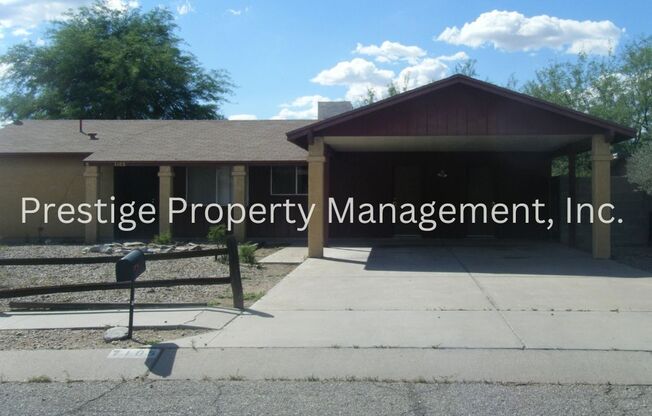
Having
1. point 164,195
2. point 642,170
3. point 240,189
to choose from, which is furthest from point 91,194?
point 642,170

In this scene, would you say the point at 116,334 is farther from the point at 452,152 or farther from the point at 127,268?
the point at 452,152

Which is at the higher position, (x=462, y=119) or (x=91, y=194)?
(x=462, y=119)

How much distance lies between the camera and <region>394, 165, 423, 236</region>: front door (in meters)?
20.5

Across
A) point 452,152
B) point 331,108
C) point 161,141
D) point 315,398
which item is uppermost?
point 331,108

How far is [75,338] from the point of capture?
757 cm

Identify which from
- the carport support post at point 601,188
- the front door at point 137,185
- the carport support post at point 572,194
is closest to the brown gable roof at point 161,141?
the front door at point 137,185

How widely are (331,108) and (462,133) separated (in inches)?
391

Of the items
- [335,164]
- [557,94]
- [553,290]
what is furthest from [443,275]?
[557,94]

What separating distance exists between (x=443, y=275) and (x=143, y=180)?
13313mm

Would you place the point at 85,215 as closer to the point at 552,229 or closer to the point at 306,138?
the point at 306,138

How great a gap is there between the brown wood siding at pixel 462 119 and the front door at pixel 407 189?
5.86 meters

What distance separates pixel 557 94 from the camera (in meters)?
28.8

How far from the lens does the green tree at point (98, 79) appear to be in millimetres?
39438

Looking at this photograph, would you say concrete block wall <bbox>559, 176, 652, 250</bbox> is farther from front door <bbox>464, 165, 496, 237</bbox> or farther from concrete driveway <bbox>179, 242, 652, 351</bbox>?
concrete driveway <bbox>179, 242, 652, 351</bbox>
